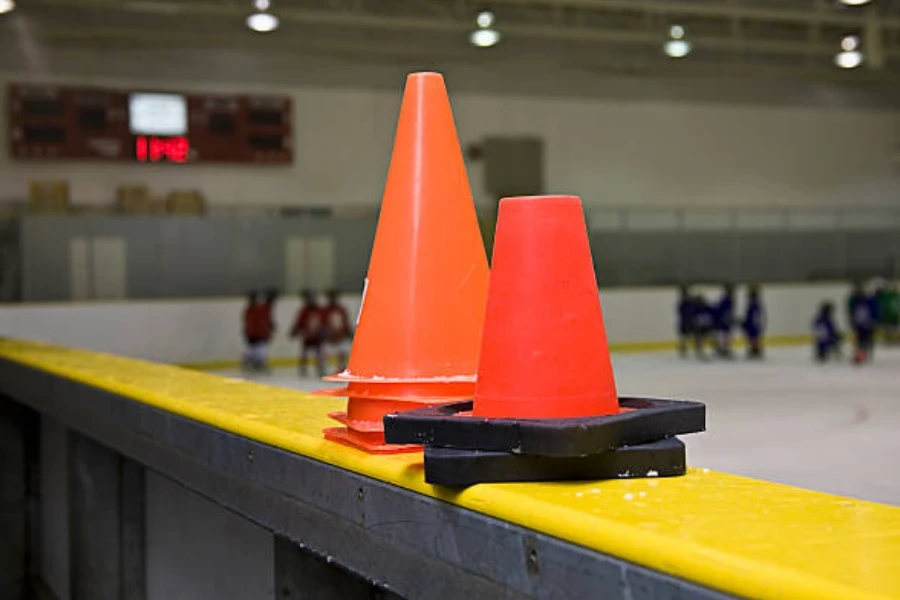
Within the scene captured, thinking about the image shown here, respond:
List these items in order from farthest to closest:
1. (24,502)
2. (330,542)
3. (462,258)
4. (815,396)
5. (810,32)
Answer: (810,32), (815,396), (24,502), (462,258), (330,542)

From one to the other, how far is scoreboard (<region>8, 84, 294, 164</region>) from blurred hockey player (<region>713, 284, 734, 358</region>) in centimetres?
724

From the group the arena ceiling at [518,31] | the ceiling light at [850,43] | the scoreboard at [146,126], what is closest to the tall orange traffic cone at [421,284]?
the arena ceiling at [518,31]

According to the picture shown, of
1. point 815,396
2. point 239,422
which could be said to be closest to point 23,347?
point 239,422

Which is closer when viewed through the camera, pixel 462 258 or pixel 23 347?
pixel 462 258

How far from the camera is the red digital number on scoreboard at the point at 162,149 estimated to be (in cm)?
1988

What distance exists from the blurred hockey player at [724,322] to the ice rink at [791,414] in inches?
24.1

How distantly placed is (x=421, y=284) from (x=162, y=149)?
18.1 meters

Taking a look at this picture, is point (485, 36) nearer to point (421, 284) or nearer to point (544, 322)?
point (421, 284)

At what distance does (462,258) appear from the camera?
2605 mm

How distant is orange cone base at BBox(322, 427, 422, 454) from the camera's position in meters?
2.23

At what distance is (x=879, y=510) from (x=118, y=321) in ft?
57.6

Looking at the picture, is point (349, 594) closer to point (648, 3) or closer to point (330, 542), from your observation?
point (330, 542)

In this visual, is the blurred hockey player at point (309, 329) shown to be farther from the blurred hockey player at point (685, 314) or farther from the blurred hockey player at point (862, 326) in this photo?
the blurred hockey player at point (862, 326)

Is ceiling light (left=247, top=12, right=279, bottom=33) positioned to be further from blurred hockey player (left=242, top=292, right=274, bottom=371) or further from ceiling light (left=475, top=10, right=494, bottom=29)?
blurred hockey player (left=242, top=292, right=274, bottom=371)
